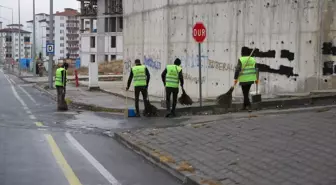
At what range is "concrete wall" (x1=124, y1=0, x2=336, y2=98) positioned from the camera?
1442 centimetres

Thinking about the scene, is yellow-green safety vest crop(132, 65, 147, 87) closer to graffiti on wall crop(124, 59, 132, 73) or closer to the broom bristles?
the broom bristles

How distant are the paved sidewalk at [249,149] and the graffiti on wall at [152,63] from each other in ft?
28.3

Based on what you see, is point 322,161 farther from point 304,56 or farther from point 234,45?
point 234,45

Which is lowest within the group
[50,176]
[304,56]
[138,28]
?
[50,176]

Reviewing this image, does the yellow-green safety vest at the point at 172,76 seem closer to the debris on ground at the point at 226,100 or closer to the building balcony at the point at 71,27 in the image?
the debris on ground at the point at 226,100

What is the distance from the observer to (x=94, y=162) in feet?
26.7

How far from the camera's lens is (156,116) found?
1438 centimetres

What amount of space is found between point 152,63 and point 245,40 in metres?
5.49

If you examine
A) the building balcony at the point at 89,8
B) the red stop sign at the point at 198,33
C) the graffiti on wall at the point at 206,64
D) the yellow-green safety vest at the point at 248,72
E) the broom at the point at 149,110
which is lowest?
the broom at the point at 149,110

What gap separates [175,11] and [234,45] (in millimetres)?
3292

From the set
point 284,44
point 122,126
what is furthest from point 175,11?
point 122,126

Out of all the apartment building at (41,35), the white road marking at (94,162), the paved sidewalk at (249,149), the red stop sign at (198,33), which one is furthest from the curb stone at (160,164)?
the apartment building at (41,35)

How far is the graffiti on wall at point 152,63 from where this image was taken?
19.6m

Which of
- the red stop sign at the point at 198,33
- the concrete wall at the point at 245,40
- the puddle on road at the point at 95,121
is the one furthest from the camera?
the concrete wall at the point at 245,40
